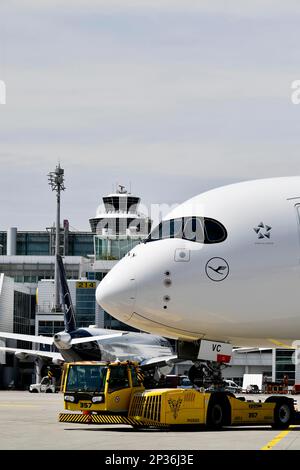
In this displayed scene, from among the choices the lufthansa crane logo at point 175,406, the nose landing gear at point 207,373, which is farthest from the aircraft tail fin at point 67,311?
the nose landing gear at point 207,373

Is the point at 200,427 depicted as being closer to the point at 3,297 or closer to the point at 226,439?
the point at 226,439

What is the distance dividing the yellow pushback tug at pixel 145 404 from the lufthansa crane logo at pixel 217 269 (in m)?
4.00

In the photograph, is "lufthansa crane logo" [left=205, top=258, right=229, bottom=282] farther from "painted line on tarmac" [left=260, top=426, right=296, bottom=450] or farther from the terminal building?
the terminal building

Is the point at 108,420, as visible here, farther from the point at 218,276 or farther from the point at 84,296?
the point at 84,296

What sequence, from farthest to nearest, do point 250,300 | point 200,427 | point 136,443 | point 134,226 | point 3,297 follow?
point 134,226 < point 3,297 < point 200,427 < point 250,300 < point 136,443

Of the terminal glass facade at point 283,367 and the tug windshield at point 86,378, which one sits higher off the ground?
the tug windshield at point 86,378

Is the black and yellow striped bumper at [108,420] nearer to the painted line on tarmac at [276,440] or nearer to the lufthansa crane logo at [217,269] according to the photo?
the painted line on tarmac at [276,440]

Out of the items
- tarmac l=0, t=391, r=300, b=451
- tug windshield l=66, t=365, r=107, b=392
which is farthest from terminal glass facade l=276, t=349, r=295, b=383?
tarmac l=0, t=391, r=300, b=451

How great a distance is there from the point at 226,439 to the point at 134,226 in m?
156

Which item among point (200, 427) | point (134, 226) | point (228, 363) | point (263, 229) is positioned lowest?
point (200, 427)

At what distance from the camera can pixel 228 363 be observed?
2872cm

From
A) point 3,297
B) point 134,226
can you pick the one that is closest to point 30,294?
point 3,297

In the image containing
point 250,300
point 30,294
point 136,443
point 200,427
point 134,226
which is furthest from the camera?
point 134,226

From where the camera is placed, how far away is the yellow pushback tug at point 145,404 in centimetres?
2962
